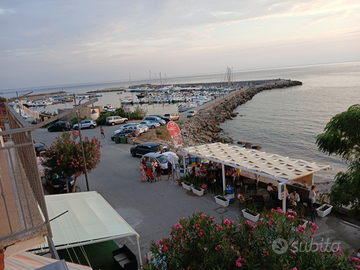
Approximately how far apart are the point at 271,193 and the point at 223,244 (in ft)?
26.7

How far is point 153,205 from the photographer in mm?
13367

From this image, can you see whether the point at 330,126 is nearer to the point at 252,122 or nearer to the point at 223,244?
the point at 223,244

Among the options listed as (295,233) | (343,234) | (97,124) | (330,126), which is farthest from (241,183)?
(97,124)

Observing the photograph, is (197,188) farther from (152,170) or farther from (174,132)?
(174,132)

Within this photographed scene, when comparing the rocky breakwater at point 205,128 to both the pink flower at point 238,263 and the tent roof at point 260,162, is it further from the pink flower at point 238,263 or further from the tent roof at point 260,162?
the pink flower at point 238,263

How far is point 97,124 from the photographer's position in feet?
133

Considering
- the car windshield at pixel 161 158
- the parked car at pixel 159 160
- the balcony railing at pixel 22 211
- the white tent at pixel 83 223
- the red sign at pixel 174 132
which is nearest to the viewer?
the balcony railing at pixel 22 211

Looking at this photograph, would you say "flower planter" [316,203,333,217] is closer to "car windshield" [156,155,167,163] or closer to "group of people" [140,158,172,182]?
"group of people" [140,158,172,182]

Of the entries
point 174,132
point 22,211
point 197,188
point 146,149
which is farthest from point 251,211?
point 146,149

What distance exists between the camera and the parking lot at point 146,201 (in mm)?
11430

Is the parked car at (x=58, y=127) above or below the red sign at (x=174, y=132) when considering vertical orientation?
below

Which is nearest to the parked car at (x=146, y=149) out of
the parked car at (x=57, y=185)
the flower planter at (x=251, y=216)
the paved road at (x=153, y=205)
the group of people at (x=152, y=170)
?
the paved road at (x=153, y=205)

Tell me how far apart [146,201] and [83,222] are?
589 centimetres

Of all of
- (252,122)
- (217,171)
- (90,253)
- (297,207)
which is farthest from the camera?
(252,122)
